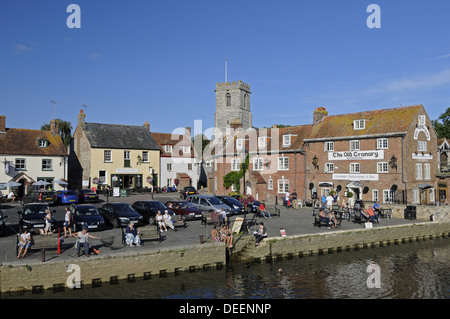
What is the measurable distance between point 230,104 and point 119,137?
35982 mm

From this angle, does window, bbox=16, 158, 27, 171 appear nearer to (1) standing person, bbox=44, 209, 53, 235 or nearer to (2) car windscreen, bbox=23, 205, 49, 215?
(2) car windscreen, bbox=23, 205, 49, 215

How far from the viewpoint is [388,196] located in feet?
116

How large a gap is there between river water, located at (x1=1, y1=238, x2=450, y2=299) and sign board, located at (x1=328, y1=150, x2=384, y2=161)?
15.3 metres

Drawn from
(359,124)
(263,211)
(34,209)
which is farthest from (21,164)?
(359,124)

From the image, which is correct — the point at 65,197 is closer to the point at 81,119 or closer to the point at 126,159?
the point at 126,159

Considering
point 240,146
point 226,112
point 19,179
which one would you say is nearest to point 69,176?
point 19,179

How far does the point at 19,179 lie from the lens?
4144 centimetres

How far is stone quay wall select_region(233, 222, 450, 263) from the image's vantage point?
20953 millimetres

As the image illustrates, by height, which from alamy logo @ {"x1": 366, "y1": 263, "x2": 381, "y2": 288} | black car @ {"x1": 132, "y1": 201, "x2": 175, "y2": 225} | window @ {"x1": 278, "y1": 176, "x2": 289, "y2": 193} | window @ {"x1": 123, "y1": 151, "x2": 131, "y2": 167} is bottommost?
alamy logo @ {"x1": 366, "y1": 263, "x2": 381, "y2": 288}

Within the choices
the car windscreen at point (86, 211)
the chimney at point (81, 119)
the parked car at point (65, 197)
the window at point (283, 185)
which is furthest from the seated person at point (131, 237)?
the chimney at point (81, 119)

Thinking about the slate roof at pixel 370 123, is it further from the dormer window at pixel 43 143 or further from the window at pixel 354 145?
the dormer window at pixel 43 143

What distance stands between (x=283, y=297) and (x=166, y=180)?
40.5m

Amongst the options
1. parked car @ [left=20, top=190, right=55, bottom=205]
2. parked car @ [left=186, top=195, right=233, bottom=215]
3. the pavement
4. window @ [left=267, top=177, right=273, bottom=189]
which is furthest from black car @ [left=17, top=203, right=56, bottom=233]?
window @ [left=267, top=177, right=273, bottom=189]

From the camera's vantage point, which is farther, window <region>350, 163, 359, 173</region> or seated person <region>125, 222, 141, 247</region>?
window <region>350, 163, 359, 173</region>
